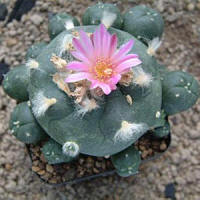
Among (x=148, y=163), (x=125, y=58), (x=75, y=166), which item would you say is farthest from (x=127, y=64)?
(x=148, y=163)

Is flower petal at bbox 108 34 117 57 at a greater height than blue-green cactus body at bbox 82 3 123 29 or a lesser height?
greater

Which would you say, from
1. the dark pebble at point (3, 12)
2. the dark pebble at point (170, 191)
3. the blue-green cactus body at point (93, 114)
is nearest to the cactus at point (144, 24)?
the blue-green cactus body at point (93, 114)

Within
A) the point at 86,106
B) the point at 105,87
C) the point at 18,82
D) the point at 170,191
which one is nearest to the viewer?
the point at 105,87

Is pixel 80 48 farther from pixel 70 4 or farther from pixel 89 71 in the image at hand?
pixel 70 4

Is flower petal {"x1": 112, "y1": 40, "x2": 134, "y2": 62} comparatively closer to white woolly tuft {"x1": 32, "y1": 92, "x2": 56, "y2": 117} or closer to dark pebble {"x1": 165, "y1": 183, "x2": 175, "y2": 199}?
white woolly tuft {"x1": 32, "y1": 92, "x2": 56, "y2": 117}

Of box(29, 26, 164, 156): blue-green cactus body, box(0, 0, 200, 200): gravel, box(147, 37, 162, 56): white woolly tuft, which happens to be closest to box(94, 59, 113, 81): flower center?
box(29, 26, 164, 156): blue-green cactus body

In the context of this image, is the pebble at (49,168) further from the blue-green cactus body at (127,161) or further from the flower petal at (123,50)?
the flower petal at (123,50)

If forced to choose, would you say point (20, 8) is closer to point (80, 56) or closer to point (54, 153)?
point (54, 153)
